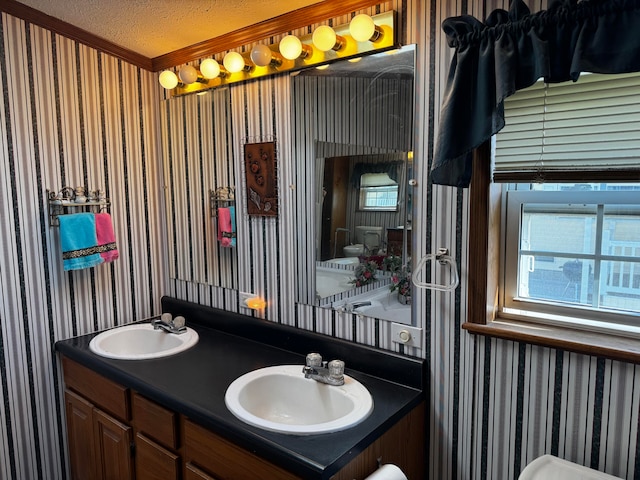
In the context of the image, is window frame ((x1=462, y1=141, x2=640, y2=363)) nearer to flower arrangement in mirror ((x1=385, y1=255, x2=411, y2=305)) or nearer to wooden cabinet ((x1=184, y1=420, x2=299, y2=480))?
flower arrangement in mirror ((x1=385, y1=255, x2=411, y2=305))

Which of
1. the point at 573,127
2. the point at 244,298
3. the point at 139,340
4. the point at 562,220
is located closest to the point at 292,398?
the point at 244,298

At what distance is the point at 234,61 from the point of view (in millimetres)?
1840

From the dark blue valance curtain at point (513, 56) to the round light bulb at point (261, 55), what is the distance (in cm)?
78

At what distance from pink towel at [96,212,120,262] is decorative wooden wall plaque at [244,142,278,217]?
0.70 m

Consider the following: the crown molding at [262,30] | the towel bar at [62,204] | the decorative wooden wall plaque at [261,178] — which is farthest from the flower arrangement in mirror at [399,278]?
the towel bar at [62,204]

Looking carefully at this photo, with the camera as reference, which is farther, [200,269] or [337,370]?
[200,269]

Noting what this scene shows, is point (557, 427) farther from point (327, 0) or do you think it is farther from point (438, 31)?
point (327, 0)

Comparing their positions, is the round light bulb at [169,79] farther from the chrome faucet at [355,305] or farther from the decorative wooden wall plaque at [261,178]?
the chrome faucet at [355,305]

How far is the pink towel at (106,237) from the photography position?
2037mm

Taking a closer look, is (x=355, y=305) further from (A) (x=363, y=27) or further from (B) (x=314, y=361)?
(A) (x=363, y=27)

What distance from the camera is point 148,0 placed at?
168cm

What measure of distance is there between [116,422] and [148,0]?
1712 mm

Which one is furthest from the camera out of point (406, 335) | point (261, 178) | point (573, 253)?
point (261, 178)

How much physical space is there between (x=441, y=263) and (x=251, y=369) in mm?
851
